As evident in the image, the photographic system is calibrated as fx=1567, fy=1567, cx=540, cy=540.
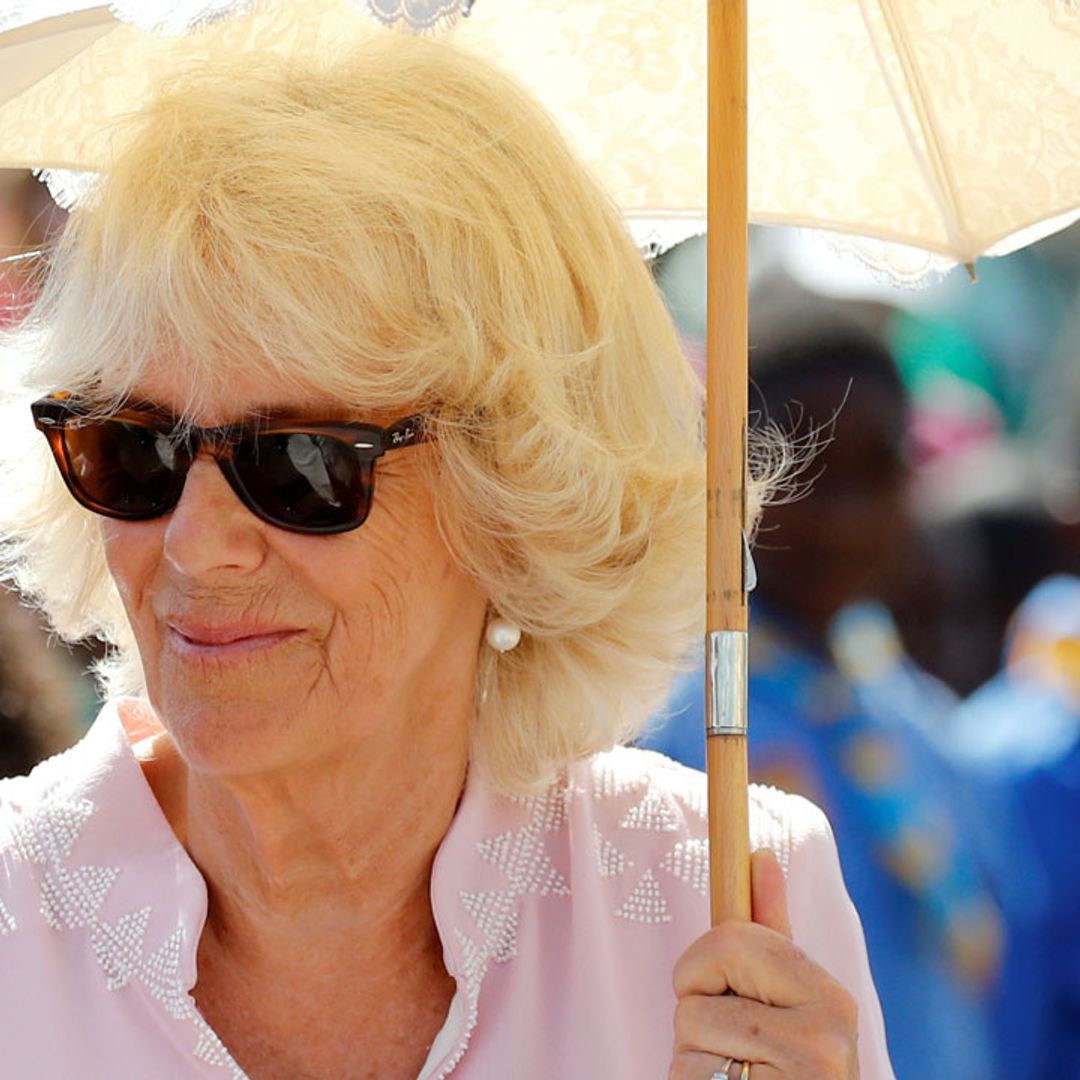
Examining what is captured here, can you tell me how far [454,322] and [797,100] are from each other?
30.3 inches

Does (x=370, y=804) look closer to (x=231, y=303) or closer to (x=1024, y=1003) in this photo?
(x=231, y=303)

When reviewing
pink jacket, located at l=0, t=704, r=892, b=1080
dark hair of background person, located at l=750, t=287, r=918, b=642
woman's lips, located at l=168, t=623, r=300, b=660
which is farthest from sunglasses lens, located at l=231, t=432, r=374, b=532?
dark hair of background person, located at l=750, t=287, r=918, b=642

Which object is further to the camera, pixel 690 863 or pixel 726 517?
pixel 690 863

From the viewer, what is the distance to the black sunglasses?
1857 mm

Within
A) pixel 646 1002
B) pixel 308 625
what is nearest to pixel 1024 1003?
pixel 646 1002

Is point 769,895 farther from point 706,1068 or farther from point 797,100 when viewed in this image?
point 797,100

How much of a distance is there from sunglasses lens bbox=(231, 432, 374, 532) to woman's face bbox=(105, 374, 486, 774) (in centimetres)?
3

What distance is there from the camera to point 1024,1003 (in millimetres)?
3781

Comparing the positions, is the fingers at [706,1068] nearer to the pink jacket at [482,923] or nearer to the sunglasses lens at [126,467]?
the pink jacket at [482,923]

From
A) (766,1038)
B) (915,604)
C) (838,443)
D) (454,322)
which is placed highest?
(454,322)

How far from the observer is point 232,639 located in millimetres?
1908

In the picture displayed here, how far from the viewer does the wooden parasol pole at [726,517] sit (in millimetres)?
1703

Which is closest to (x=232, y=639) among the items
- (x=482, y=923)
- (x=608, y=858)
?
(x=482, y=923)

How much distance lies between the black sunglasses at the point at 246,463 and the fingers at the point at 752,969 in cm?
65
